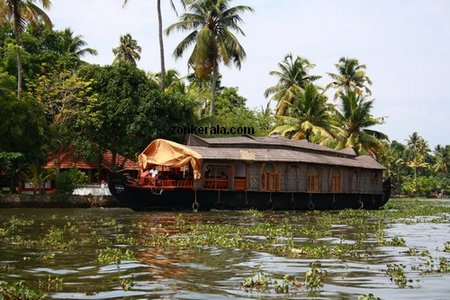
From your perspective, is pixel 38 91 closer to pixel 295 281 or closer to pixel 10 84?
pixel 10 84

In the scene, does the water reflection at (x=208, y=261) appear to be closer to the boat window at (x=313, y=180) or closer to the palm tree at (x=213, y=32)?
the boat window at (x=313, y=180)

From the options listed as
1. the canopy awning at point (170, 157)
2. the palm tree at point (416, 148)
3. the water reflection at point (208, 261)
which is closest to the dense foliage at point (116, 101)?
the canopy awning at point (170, 157)

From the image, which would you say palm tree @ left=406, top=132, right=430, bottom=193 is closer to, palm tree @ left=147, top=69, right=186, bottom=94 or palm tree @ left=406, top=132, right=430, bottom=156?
palm tree @ left=406, top=132, right=430, bottom=156

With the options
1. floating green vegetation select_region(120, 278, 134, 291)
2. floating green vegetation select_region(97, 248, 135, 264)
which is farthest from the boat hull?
floating green vegetation select_region(120, 278, 134, 291)

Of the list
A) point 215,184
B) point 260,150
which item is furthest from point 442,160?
point 215,184

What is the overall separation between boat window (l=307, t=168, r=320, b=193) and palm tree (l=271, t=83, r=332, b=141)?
8.98 metres

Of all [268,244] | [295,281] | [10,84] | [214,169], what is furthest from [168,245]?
[10,84]

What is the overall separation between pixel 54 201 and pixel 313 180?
40.7 ft

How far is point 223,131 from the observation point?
1583 inches

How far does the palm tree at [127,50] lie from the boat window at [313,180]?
2918cm

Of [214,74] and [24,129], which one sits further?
[214,74]

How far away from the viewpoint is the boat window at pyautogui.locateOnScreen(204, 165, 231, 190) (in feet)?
86.2

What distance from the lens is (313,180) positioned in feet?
96.8

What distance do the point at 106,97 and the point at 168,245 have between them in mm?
22771
